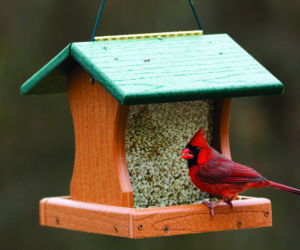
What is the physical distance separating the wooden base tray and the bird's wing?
0.15 m

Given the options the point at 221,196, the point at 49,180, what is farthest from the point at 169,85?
the point at 49,180

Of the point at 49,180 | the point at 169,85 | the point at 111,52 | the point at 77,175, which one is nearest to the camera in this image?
the point at 169,85

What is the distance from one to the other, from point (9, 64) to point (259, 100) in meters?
2.72

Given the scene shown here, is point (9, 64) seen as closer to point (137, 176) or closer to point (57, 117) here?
point (57, 117)

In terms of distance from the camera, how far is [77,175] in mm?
5094

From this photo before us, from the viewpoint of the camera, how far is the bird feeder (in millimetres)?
4438

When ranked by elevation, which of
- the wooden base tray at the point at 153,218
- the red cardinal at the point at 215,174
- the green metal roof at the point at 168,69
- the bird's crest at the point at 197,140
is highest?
the green metal roof at the point at 168,69

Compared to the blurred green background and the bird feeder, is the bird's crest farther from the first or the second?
the blurred green background

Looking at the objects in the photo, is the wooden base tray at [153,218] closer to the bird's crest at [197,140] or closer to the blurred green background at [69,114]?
the bird's crest at [197,140]

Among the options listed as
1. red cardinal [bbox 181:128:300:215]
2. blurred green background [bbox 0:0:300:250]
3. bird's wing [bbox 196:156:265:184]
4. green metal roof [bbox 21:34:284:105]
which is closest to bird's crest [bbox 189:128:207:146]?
red cardinal [bbox 181:128:300:215]

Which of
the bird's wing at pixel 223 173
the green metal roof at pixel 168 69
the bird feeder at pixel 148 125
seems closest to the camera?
the green metal roof at pixel 168 69

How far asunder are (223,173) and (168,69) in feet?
2.07

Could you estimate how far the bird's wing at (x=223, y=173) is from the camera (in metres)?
4.61

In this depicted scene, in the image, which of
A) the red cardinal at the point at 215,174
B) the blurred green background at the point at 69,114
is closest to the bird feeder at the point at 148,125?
the red cardinal at the point at 215,174
